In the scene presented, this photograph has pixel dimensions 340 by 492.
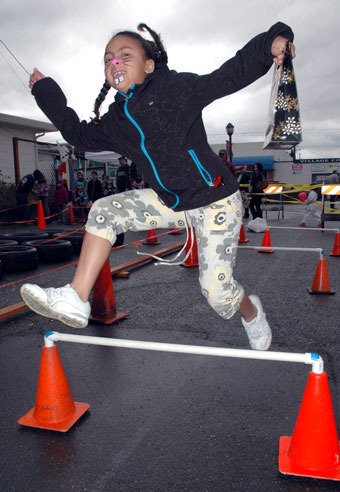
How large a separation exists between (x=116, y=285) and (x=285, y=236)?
22.3 ft

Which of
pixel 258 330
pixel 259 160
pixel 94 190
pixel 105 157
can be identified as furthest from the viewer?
pixel 259 160

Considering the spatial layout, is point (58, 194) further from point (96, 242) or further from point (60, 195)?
point (96, 242)

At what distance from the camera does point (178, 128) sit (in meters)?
2.48

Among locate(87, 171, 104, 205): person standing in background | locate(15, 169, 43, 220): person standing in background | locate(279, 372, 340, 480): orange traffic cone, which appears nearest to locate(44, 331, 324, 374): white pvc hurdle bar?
locate(279, 372, 340, 480): orange traffic cone

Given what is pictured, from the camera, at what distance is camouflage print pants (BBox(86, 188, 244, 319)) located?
262cm

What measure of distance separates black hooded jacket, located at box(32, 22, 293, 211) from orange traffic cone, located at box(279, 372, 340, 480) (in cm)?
120

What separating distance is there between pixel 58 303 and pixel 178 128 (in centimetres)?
118

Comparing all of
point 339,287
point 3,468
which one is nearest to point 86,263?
point 3,468

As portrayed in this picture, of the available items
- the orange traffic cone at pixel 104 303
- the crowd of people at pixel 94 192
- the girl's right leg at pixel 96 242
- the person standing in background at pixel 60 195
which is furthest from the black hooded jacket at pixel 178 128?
the person standing in background at pixel 60 195

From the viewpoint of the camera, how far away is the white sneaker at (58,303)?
7.80ft

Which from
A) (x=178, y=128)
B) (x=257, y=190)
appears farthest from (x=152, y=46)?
(x=257, y=190)

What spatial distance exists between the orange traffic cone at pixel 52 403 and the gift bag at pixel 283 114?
1999 mm

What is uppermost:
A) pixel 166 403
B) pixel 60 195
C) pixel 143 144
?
pixel 143 144

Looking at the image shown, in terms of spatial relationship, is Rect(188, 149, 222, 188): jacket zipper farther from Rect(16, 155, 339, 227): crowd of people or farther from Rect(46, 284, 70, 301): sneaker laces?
Rect(16, 155, 339, 227): crowd of people
